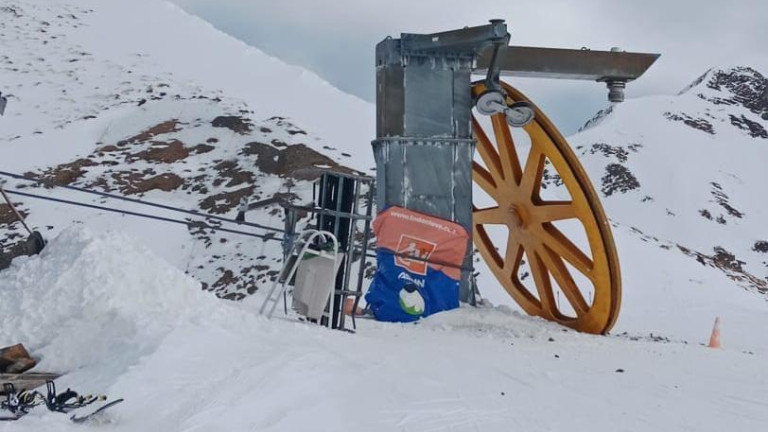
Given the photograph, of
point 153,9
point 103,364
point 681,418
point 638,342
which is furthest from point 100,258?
point 153,9

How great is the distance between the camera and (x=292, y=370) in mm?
6117

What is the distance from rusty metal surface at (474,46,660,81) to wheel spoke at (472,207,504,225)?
2.24 m

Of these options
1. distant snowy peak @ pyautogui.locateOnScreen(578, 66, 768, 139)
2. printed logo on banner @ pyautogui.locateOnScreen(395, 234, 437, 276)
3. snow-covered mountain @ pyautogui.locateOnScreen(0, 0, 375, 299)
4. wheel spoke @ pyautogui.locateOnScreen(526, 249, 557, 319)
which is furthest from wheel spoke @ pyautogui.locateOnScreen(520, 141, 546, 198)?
distant snowy peak @ pyautogui.locateOnScreen(578, 66, 768, 139)

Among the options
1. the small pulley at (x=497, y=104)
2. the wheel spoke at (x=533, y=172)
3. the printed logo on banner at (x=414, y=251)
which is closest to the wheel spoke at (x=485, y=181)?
the wheel spoke at (x=533, y=172)

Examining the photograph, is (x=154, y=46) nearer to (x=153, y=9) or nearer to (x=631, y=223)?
(x=153, y=9)

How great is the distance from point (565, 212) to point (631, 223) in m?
46.8

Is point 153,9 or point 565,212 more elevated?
point 153,9

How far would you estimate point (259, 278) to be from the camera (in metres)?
22.4

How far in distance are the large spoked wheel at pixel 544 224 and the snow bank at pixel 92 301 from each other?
229 inches

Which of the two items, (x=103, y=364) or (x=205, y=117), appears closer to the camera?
(x=103, y=364)

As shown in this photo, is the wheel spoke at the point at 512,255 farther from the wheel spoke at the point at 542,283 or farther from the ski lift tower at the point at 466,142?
the wheel spoke at the point at 542,283

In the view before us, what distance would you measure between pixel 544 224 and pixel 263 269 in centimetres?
1209

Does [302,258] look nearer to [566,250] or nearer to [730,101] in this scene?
[566,250]

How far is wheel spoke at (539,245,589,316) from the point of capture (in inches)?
473
